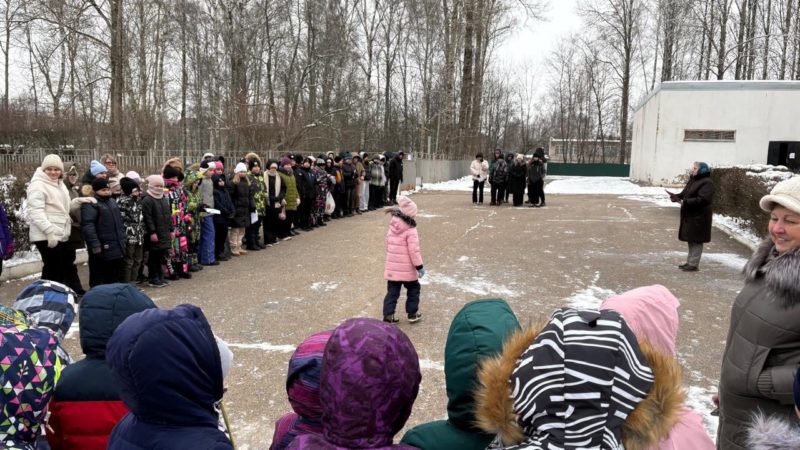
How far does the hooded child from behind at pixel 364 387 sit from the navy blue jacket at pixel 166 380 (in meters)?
0.43

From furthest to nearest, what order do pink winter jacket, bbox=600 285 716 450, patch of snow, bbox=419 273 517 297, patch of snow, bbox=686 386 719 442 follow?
patch of snow, bbox=419 273 517 297 → patch of snow, bbox=686 386 719 442 → pink winter jacket, bbox=600 285 716 450

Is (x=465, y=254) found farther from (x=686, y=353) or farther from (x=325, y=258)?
(x=686, y=353)

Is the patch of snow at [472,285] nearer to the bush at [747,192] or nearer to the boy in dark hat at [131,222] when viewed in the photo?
the boy in dark hat at [131,222]

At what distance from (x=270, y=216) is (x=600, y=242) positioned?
6.72 meters

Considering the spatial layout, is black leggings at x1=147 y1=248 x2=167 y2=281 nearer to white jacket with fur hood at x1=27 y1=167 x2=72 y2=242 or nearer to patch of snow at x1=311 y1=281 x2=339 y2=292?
white jacket with fur hood at x1=27 y1=167 x2=72 y2=242

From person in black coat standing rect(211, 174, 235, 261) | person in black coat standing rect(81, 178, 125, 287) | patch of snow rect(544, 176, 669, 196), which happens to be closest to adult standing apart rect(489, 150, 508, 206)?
patch of snow rect(544, 176, 669, 196)

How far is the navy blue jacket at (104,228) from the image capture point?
644 centimetres

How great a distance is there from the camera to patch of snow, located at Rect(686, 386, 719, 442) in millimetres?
3644

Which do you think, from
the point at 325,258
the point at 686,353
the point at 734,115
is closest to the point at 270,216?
the point at 325,258

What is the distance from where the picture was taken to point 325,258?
9.41 m

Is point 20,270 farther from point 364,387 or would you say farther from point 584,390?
point 584,390

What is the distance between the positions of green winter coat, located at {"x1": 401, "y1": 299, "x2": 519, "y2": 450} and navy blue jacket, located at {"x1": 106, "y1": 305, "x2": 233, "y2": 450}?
0.70m

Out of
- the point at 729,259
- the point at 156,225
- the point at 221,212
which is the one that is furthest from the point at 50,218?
the point at 729,259

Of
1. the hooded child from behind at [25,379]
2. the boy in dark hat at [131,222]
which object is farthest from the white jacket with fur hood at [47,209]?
the hooded child from behind at [25,379]
